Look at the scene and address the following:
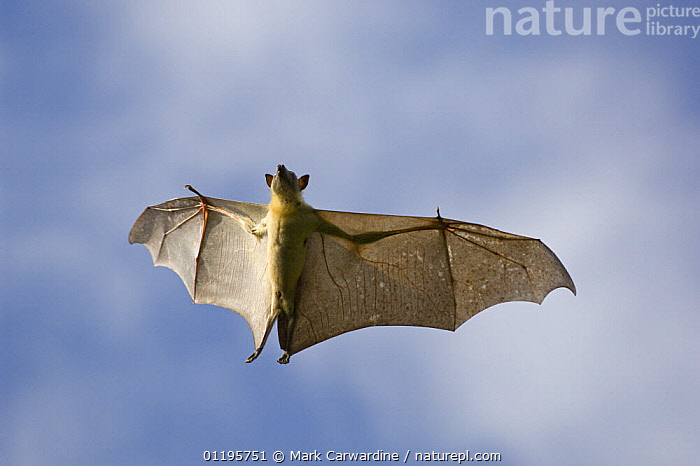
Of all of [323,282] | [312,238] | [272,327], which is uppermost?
[312,238]

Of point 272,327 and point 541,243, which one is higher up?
point 541,243

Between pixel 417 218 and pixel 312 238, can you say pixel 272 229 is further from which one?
pixel 417 218

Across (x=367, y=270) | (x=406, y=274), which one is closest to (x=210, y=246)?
(x=367, y=270)

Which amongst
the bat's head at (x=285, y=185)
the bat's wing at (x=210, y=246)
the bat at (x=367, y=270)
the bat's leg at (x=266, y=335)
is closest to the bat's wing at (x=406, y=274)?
the bat at (x=367, y=270)

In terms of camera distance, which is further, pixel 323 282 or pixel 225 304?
pixel 225 304

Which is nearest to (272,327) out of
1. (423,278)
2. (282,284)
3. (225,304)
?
(282,284)

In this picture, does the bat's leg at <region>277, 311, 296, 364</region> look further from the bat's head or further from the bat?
the bat's head
